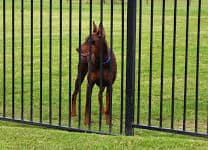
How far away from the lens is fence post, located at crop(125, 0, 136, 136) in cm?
655

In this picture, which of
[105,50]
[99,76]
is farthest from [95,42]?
[99,76]

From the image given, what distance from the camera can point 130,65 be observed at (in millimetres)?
6641

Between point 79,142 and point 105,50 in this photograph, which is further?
point 105,50

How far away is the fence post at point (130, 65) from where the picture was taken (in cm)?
655

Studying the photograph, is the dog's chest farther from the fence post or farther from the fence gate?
the fence post

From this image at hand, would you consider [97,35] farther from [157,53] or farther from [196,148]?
[157,53]

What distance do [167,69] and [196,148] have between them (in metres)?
7.48

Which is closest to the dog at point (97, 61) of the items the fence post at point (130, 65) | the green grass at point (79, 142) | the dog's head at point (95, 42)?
the dog's head at point (95, 42)

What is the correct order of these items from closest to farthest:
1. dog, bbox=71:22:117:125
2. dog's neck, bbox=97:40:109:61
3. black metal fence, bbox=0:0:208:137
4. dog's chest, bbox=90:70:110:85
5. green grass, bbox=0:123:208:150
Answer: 1. green grass, bbox=0:123:208:150
2. black metal fence, bbox=0:0:208:137
3. dog, bbox=71:22:117:125
4. dog's neck, bbox=97:40:109:61
5. dog's chest, bbox=90:70:110:85

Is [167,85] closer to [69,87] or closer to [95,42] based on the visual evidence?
[95,42]

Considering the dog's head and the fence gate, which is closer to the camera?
the fence gate

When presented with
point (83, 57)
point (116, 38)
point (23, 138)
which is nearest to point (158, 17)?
point (116, 38)

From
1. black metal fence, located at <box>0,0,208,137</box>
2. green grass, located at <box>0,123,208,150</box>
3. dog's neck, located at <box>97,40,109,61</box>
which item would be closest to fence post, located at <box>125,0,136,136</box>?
black metal fence, located at <box>0,0,208,137</box>

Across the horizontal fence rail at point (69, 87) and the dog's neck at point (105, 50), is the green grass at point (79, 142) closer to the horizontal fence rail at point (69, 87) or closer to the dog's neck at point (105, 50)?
the horizontal fence rail at point (69, 87)
